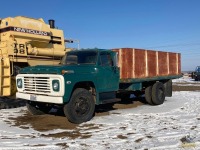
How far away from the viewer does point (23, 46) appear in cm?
1174

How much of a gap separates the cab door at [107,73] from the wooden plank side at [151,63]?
290cm

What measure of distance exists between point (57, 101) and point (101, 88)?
1821 millimetres

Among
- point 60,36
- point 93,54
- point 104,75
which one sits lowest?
point 104,75

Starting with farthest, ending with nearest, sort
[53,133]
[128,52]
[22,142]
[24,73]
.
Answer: [128,52]
[24,73]
[53,133]
[22,142]

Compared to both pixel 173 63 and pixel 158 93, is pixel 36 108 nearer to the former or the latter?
pixel 158 93

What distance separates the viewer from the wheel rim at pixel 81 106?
8.61 metres

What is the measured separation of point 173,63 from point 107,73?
588cm

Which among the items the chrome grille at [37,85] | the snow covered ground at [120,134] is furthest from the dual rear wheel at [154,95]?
the chrome grille at [37,85]

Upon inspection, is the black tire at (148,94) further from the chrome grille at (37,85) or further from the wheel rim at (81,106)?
the chrome grille at (37,85)

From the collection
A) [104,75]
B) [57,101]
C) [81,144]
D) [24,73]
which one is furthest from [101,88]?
[81,144]

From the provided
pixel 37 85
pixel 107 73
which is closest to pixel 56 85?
pixel 37 85

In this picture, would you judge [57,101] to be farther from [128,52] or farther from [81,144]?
[128,52]

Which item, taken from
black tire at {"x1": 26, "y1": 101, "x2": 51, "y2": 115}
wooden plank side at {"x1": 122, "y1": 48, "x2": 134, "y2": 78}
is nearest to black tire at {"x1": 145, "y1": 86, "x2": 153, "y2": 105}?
wooden plank side at {"x1": 122, "y1": 48, "x2": 134, "y2": 78}

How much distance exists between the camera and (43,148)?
6000 mm
